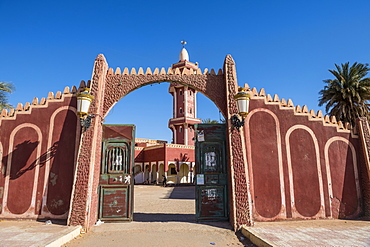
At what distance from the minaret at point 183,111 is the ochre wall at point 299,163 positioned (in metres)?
26.0

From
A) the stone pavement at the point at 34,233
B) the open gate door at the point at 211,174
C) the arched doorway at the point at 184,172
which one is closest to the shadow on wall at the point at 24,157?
the stone pavement at the point at 34,233

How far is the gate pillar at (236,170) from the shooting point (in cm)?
705

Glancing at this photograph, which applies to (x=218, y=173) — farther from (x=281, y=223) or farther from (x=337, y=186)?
(x=337, y=186)

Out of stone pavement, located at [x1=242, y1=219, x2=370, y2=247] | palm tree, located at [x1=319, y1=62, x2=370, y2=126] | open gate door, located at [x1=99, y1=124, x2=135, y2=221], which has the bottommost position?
stone pavement, located at [x1=242, y1=219, x2=370, y2=247]

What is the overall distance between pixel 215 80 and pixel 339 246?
17.7 feet

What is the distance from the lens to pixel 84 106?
7.41 m

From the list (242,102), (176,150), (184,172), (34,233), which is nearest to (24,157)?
(34,233)

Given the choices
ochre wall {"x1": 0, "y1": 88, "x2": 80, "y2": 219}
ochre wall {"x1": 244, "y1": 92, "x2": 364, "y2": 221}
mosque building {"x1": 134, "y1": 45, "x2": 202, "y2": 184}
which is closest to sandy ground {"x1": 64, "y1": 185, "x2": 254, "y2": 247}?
ochre wall {"x1": 244, "y1": 92, "x2": 364, "y2": 221}

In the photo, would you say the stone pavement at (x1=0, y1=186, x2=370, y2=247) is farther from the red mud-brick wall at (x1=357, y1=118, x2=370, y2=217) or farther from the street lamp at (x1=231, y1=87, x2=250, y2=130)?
the street lamp at (x1=231, y1=87, x2=250, y2=130)

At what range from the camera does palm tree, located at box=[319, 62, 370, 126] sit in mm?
18188

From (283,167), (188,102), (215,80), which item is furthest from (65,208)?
(188,102)

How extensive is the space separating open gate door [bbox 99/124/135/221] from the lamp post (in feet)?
2.28

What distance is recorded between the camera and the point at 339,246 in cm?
493

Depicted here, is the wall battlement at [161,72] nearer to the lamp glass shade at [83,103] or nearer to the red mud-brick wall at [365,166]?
the lamp glass shade at [83,103]
